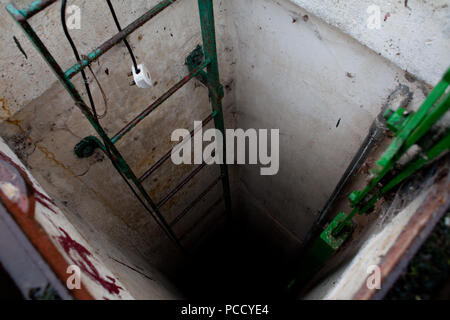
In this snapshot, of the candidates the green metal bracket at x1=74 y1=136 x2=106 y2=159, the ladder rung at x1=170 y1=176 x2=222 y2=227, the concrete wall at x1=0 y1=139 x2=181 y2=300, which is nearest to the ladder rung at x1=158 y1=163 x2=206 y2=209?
the ladder rung at x1=170 y1=176 x2=222 y2=227

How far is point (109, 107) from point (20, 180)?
2.70ft

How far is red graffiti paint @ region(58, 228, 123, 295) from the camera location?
3.79ft

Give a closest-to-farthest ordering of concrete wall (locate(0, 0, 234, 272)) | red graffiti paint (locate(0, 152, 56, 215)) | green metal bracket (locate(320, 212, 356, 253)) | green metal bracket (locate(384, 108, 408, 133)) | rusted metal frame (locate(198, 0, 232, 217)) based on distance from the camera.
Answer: red graffiti paint (locate(0, 152, 56, 215)) → green metal bracket (locate(384, 108, 408, 133)) → concrete wall (locate(0, 0, 234, 272)) → rusted metal frame (locate(198, 0, 232, 217)) → green metal bracket (locate(320, 212, 356, 253))

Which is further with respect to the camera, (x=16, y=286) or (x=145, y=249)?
(x=145, y=249)

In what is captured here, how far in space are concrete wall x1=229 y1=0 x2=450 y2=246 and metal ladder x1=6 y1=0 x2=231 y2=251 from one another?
1.18 ft

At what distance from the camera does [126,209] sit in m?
2.47

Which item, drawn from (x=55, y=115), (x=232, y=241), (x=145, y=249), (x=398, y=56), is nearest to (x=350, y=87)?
(x=398, y=56)

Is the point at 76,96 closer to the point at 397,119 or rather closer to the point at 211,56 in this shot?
the point at 211,56

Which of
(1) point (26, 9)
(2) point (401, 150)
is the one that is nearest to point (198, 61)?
(1) point (26, 9)

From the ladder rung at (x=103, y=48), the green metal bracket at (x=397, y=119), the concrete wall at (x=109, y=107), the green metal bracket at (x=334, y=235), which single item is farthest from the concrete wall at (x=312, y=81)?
the ladder rung at (x=103, y=48)

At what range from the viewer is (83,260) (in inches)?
47.9

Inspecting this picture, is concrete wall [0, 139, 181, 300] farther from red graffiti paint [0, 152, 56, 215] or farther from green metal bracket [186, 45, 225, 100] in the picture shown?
green metal bracket [186, 45, 225, 100]

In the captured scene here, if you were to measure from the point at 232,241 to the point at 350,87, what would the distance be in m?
2.94

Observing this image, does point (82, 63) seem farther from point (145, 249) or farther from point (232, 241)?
point (232, 241)
